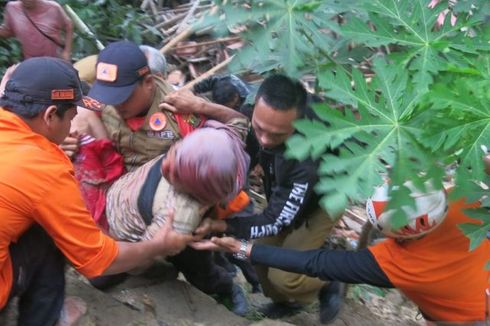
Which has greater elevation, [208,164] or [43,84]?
[43,84]

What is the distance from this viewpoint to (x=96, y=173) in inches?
141

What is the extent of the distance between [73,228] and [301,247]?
1858 mm

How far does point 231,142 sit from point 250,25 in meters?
0.58

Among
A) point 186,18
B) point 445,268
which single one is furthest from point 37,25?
point 445,268

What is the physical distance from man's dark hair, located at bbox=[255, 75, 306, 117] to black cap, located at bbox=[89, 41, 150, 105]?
736 mm

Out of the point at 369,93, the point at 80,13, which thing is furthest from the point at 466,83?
the point at 80,13

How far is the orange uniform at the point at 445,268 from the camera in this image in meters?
3.21

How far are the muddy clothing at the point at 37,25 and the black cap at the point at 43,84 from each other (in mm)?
3722

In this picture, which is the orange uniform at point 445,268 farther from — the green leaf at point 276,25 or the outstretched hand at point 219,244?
the green leaf at point 276,25

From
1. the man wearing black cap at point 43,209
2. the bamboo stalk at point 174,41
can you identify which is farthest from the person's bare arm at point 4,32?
the man wearing black cap at point 43,209

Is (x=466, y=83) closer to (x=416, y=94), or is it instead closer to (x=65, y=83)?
(x=416, y=94)

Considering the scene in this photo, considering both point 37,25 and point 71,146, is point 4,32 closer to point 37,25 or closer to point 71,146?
point 37,25

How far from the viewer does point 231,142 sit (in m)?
2.90

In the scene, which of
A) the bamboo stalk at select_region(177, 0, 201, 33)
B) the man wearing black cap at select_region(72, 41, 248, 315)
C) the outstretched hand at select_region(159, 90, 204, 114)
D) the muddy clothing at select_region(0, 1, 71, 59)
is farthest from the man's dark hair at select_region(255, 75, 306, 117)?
the bamboo stalk at select_region(177, 0, 201, 33)
